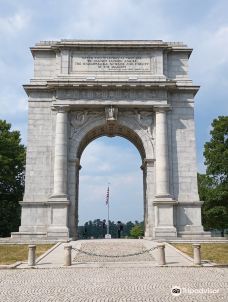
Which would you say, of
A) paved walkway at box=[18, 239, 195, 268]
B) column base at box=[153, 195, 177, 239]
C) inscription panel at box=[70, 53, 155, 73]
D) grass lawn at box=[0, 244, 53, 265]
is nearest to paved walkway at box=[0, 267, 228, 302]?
paved walkway at box=[18, 239, 195, 268]

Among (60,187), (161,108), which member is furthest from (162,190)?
(60,187)

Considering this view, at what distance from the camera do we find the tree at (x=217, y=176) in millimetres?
46344

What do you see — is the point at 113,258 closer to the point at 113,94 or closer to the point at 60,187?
the point at 60,187

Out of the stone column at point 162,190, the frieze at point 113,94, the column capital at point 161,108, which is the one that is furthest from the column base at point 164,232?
the frieze at point 113,94

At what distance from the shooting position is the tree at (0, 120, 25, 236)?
156ft

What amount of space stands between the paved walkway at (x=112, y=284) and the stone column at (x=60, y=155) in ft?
49.1

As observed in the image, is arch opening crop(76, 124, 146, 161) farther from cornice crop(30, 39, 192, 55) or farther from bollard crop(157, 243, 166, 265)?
bollard crop(157, 243, 166, 265)

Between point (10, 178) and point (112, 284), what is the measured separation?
35313 mm

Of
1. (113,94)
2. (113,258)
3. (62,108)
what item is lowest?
(113,258)

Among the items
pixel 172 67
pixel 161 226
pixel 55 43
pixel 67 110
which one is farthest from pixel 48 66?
pixel 161 226

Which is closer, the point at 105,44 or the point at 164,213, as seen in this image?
the point at 164,213

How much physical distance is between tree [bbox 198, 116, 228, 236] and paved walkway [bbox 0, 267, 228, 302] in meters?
28.9

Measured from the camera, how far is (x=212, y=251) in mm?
24562

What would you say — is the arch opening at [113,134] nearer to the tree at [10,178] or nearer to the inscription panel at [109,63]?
the inscription panel at [109,63]
